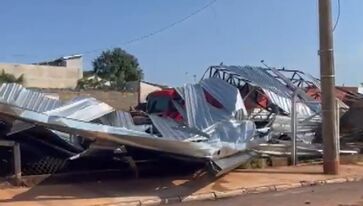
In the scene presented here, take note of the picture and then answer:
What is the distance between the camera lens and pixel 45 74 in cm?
6462

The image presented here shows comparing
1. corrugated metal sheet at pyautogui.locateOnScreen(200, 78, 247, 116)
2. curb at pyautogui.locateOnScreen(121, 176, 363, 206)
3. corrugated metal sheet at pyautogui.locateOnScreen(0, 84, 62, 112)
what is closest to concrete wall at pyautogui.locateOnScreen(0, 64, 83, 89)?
corrugated metal sheet at pyautogui.locateOnScreen(200, 78, 247, 116)

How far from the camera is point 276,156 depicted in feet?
58.0

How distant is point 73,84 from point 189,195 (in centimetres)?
5515

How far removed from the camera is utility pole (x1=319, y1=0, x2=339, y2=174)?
50.8ft

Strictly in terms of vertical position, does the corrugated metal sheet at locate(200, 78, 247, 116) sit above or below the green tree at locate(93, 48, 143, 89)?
below

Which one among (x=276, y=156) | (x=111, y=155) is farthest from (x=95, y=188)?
(x=276, y=156)

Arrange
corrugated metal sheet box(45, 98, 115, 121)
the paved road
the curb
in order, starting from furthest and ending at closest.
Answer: corrugated metal sheet box(45, 98, 115, 121)
the paved road
the curb

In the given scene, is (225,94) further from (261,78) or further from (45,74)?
(45,74)

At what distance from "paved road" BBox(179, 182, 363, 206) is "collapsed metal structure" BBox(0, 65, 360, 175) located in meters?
0.96

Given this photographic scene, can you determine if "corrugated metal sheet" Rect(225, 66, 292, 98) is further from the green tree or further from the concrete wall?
the green tree

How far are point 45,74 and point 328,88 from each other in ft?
172

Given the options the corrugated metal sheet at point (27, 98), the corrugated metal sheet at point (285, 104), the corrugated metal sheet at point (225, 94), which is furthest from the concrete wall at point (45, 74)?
the corrugated metal sheet at point (27, 98)

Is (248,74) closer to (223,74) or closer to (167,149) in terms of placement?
(223,74)

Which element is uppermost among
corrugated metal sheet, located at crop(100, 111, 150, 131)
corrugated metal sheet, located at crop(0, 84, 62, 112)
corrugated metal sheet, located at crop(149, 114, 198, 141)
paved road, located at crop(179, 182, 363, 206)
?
corrugated metal sheet, located at crop(0, 84, 62, 112)
